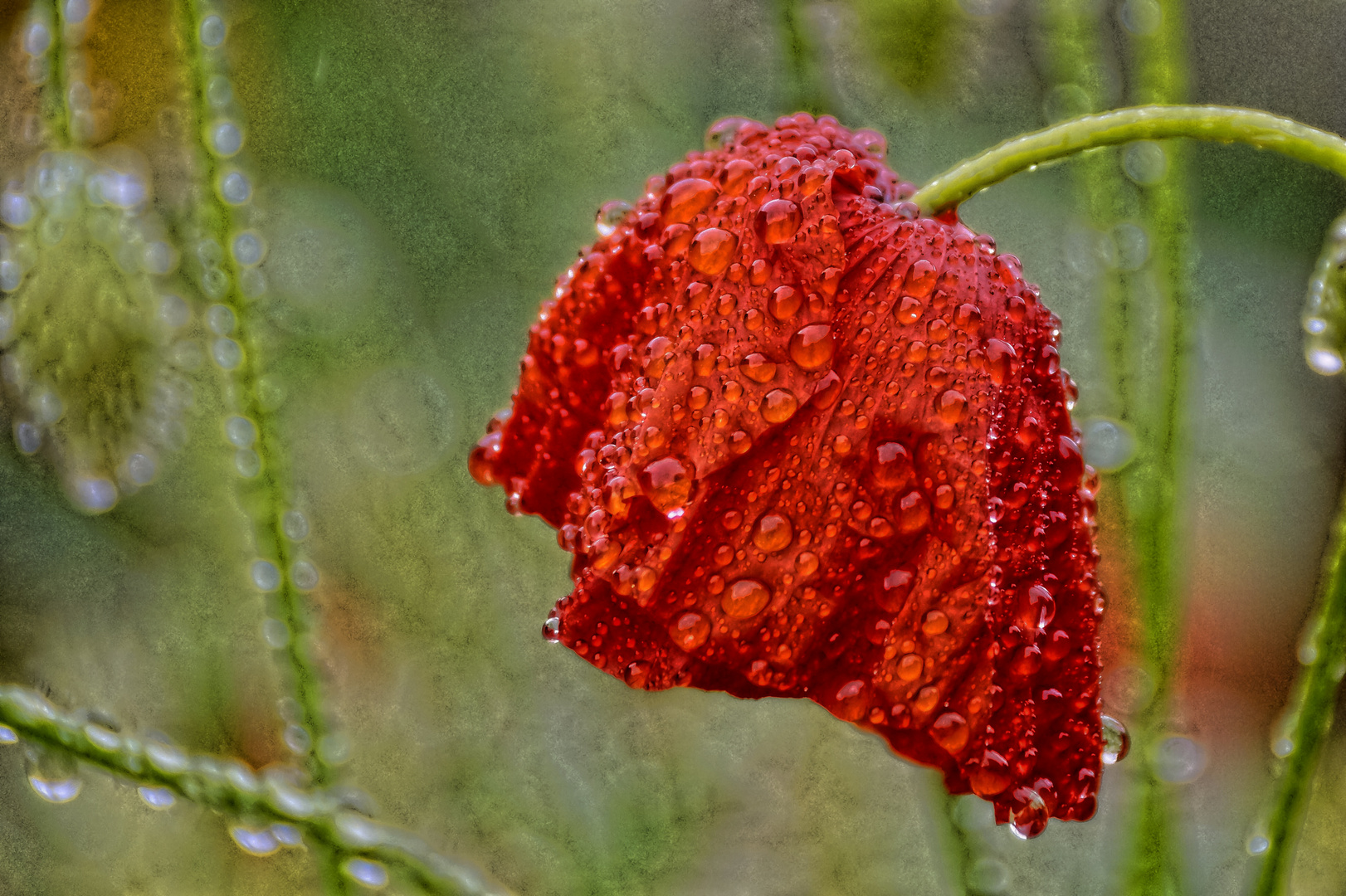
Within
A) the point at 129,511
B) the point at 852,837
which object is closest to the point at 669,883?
the point at 852,837

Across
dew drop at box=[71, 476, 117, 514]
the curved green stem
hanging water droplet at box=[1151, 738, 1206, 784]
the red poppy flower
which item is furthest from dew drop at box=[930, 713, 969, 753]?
dew drop at box=[71, 476, 117, 514]

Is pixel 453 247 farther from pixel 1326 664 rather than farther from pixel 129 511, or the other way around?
pixel 1326 664

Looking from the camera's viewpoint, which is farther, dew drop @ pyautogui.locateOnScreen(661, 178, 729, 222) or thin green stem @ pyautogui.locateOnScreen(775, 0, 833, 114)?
thin green stem @ pyautogui.locateOnScreen(775, 0, 833, 114)

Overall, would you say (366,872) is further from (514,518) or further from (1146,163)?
(1146,163)

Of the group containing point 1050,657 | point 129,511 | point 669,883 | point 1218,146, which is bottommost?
point 669,883

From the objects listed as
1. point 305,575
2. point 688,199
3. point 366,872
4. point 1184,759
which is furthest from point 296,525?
point 1184,759

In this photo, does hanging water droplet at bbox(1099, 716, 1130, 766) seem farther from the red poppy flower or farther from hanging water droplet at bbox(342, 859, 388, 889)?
hanging water droplet at bbox(342, 859, 388, 889)
